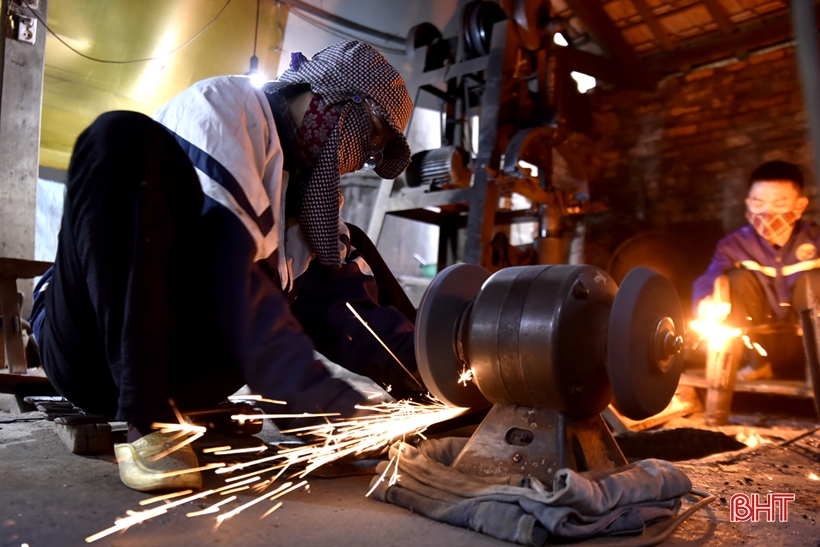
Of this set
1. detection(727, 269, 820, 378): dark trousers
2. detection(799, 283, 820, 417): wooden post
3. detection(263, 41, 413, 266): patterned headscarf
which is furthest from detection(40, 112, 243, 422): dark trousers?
detection(727, 269, 820, 378): dark trousers

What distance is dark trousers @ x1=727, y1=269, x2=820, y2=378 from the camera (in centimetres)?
391

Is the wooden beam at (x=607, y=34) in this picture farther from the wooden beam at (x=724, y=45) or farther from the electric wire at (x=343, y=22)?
the electric wire at (x=343, y=22)

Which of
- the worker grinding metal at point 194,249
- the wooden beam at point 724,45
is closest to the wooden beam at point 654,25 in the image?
the wooden beam at point 724,45

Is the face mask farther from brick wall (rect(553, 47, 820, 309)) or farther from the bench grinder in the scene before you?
the bench grinder

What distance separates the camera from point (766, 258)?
417 cm

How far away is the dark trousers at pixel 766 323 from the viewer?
3.91 metres

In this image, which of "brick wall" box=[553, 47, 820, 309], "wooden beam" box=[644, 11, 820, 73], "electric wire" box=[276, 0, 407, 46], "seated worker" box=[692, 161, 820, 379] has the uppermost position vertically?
"electric wire" box=[276, 0, 407, 46]

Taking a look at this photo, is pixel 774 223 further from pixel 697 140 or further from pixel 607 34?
pixel 607 34

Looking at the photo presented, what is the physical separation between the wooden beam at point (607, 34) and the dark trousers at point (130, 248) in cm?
452

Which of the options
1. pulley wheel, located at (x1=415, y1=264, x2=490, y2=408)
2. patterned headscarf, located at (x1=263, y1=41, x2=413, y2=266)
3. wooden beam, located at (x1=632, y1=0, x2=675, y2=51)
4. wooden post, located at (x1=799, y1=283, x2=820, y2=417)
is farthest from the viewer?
wooden beam, located at (x1=632, y1=0, x2=675, y2=51)

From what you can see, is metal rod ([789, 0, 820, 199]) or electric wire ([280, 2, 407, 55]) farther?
electric wire ([280, 2, 407, 55])

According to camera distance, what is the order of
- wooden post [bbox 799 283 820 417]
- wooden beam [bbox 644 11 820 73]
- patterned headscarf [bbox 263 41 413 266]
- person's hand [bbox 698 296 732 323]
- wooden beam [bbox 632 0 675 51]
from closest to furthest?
patterned headscarf [bbox 263 41 413 266], wooden post [bbox 799 283 820 417], person's hand [bbox 698 296 732 323], wooden beam [bbox 644 11 820 73], wooden beam [bbox 632 0 675 51]

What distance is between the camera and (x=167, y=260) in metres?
1.45

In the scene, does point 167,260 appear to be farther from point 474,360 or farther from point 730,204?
point 730,204
